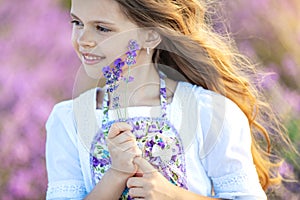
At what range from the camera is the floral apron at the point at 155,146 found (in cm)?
158

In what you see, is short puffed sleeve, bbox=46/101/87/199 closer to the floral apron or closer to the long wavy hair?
the floral apron

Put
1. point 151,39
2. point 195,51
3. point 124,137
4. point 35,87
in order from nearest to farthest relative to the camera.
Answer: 1. point 124,137
2. point 151,39
3. point 195,51
4. point 35,87

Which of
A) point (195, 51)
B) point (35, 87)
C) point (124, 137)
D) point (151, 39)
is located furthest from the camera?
point (35, 87)

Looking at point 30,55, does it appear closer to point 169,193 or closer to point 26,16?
point 26,16

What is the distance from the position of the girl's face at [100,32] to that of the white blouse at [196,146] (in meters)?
0.14

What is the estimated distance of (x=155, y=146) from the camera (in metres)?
1.58

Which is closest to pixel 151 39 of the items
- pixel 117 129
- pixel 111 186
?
pixel 117 129

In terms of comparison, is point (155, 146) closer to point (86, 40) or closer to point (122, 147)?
point (122, 147)

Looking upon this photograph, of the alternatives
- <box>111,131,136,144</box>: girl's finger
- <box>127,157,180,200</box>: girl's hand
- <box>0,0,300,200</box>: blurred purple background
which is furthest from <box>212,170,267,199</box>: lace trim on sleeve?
<box>0,0,300,200</box>: blurred purple background

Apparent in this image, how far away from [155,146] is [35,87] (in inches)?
29.5

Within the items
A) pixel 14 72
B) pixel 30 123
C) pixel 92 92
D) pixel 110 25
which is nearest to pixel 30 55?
pixel 14 72

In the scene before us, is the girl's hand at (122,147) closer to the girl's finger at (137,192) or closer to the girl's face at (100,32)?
the girl's finger at (137,192)

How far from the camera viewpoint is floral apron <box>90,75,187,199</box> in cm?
158

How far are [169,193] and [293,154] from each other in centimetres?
89
